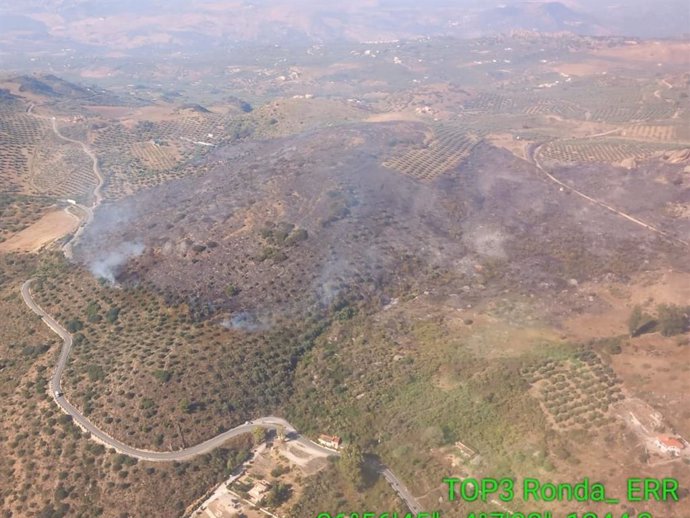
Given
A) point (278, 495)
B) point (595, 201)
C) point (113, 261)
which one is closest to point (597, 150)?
point (595, 201)

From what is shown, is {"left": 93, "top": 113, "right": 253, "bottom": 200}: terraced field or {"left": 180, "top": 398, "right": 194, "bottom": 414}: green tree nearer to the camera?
{"left": 180, "top": 398, "right": 194, "bottom": 414}: green tree

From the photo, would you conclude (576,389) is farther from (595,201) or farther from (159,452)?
(595,201)

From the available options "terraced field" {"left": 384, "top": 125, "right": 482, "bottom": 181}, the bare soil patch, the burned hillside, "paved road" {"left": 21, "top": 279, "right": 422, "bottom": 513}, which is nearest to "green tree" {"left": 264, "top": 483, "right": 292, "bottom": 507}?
"paved road" {"left": 21, "top": 279, "right": 422, "bottom": 513}

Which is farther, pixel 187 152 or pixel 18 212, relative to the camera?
pixel 187 152

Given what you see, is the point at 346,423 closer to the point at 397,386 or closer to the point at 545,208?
the point at 397,386

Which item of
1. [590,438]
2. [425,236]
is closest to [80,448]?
[590,438]

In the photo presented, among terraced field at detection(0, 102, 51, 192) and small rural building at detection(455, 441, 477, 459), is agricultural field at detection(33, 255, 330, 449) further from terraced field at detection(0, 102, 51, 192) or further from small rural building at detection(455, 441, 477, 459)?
terraced field at detection(0, 102, 51, 192)
